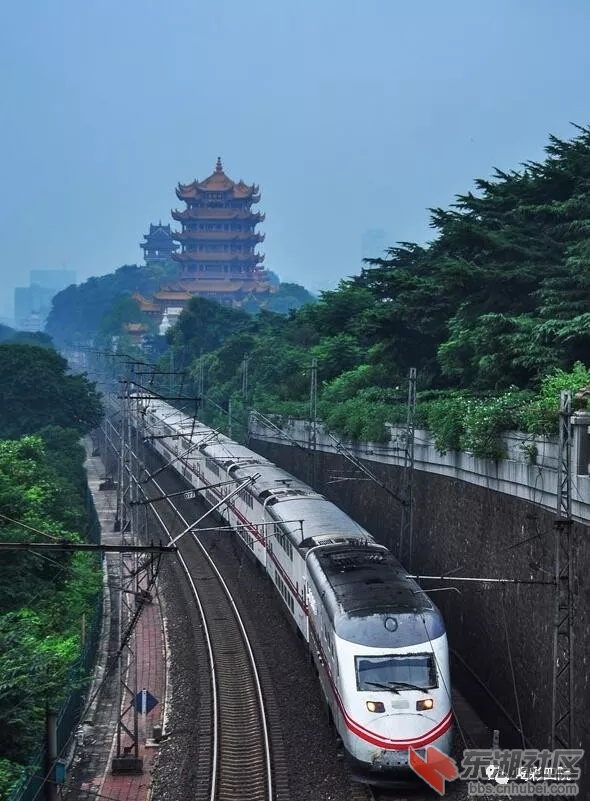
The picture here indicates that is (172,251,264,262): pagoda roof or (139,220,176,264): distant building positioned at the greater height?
(139,220,176,264): distant building

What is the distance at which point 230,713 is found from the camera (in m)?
21.2

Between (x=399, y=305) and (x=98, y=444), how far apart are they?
49870 mm

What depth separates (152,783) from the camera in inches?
716

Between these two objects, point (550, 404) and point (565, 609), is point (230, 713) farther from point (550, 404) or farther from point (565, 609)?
point (550, 404)

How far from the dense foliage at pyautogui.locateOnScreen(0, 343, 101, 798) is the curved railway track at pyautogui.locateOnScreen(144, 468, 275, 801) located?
323 cm

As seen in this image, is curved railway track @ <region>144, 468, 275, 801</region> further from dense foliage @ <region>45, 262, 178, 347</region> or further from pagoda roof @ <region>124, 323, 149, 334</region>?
dense foliage @ <region>45, 262, 178, 347</region>

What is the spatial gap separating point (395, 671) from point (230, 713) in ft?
18.4

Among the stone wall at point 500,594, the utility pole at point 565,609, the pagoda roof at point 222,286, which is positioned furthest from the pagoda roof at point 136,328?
the utility pole at point 565,609

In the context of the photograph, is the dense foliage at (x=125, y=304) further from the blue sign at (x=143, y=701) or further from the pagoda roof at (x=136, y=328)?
the blue sign at (x=143, y=701)

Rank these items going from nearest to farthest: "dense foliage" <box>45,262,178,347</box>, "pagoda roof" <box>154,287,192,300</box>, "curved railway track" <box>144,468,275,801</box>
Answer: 1. "curved railway track" <box>144,468,275,801</box>
2. "pagoda roof" <box>154,287,192,300</box>
3. "dense foliage" <box>45,262,178,347</box>

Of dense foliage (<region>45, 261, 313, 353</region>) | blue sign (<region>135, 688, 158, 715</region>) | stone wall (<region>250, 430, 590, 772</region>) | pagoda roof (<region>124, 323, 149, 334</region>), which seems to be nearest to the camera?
stone wall (<region>250, 430, 590, 772</region>)

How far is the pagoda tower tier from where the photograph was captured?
14525 centimetres

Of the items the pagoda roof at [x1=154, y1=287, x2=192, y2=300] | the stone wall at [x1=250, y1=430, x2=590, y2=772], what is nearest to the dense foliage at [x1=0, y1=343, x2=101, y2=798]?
the stone wall at [x1=250, y1=430, x2=590, y2=772]

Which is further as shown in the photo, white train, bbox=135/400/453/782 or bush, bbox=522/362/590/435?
bush, bbox=522/362/590/435
